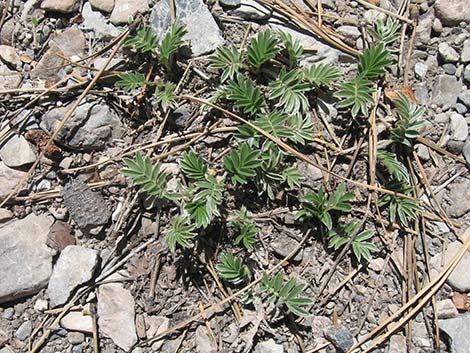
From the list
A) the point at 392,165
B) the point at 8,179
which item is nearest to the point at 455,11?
the point at 392,165

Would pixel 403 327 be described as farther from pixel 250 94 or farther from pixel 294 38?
pixel 294 38

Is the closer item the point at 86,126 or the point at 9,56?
the point at 86,126

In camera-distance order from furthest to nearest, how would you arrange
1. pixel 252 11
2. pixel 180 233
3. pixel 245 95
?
pixel 252 11
pixel 245 95
pixel 180 233

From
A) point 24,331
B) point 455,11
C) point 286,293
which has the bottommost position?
point 24,331

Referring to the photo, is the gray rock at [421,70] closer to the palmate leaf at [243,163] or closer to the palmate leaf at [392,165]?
the palmate leaf at [392,165]

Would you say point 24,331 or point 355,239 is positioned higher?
point 355,239

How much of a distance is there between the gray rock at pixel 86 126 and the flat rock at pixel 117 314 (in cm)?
68

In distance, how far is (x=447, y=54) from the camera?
9.73ft

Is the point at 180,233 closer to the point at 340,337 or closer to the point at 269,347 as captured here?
the point at 269,347

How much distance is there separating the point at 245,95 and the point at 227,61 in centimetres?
20

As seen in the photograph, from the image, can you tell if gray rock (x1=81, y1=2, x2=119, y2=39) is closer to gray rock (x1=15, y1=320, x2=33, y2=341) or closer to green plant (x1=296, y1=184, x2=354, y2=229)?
green plant (x1=296, y1=184, x2=354, y2=229)

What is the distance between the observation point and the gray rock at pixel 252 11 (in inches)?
118

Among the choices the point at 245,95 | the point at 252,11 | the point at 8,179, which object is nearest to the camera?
the point at 245,95

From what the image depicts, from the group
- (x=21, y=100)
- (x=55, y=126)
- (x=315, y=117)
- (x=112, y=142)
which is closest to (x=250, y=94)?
(x=315, y=117)
